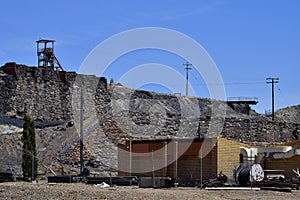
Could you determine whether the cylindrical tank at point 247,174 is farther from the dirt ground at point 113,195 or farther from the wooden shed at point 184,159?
the dirt ground at point 113,195

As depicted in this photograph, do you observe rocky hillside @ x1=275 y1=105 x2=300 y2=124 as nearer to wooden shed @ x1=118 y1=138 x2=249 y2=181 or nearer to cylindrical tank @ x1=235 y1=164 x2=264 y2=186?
wooden shed @ x1=118 y1=138 x2=249 y2=181

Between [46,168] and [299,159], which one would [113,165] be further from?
[299,159]

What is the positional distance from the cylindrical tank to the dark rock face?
1435 centimetres

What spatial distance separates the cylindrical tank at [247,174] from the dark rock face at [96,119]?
14.3m

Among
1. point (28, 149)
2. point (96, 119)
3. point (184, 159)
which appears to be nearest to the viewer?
point (184, 159)

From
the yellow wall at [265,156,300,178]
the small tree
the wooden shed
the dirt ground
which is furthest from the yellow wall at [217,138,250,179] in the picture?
the small tree

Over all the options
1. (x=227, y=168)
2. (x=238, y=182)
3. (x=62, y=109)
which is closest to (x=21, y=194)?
(x=238, y=182)

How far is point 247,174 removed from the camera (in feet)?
111

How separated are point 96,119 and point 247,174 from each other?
26902 mm

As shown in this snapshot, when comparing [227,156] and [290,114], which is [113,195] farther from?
[290,114]

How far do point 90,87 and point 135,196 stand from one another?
40.4 meters

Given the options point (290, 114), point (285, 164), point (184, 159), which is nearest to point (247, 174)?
point (184, 159)

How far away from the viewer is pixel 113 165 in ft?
160

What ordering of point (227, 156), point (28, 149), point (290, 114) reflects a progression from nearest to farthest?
1. point (227, 156)
2. point (28, 149)
3. point (290, 114)
